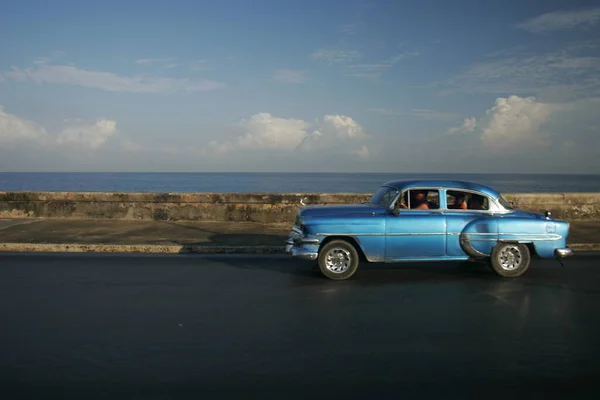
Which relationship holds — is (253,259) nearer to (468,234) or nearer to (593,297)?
(468,234)

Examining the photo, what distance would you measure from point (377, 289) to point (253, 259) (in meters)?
3.49

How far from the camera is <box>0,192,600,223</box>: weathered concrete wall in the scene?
1661 centimetres

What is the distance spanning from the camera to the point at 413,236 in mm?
8984

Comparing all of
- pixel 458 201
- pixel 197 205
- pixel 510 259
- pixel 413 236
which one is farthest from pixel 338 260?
pixel 197 205

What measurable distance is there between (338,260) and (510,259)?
2871mm

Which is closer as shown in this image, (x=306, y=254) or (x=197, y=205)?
(x=306, y=254)

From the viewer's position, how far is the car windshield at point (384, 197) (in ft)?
30.5

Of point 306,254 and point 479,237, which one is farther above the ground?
point 479,237

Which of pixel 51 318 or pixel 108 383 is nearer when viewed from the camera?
pixel 108 383

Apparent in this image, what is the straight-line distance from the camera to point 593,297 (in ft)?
25.3

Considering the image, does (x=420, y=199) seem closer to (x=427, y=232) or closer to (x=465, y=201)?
Answer: (x=427, y=232)

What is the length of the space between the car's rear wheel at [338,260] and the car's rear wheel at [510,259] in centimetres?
233

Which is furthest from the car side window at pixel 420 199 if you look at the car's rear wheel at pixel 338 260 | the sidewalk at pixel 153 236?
the sidewalk at pixel 153 236

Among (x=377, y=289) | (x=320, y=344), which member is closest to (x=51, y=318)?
(x=320, y=344)
